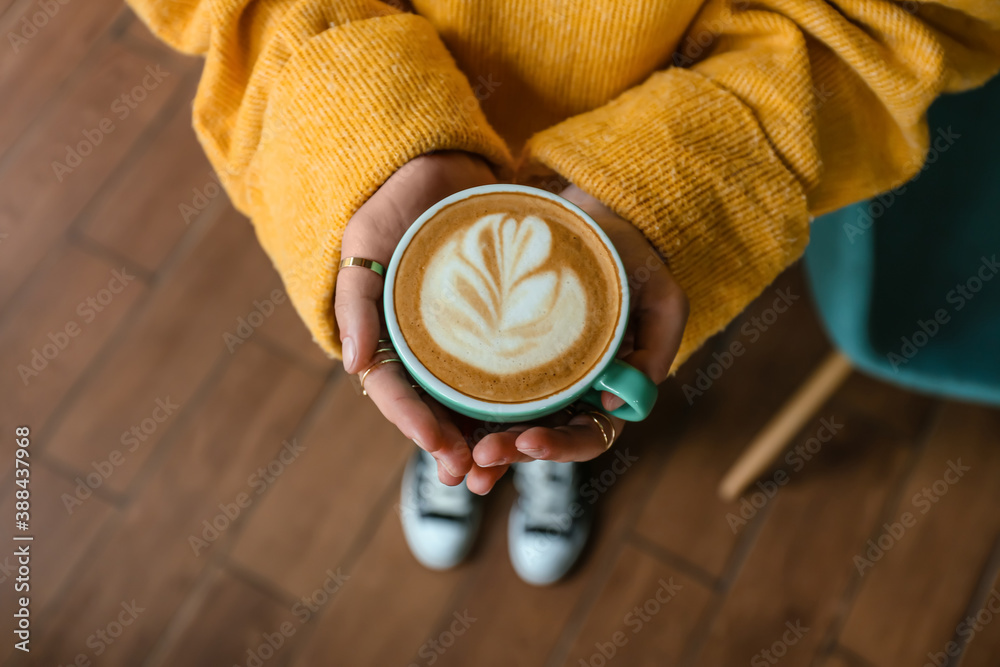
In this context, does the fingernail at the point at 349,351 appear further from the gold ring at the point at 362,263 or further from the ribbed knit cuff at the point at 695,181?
the ribbed knit cuff at the point at 695,181

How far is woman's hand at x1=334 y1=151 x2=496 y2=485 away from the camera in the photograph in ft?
1.99

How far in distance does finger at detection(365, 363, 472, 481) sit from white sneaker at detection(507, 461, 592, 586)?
0.67 meters

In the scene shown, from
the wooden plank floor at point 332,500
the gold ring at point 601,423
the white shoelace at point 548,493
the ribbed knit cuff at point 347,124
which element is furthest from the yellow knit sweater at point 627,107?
the wooden plank floor at point 332,500

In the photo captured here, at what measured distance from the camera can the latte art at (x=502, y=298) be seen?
593 millimetres

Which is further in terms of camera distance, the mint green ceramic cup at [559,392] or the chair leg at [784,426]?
the chair leg at [784,426]

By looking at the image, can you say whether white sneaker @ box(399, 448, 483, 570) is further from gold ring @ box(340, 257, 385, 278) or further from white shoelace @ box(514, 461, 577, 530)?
gold ring @ box(340, 257, 385, 278)

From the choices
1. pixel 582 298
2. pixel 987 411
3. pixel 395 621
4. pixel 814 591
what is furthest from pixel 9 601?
pixel 987 411

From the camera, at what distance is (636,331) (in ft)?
2.19

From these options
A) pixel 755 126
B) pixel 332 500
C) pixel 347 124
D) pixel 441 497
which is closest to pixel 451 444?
pixel 347 124

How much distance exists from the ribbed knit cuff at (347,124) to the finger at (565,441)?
0.77 ft

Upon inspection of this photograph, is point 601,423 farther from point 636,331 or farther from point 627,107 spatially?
point 627,107

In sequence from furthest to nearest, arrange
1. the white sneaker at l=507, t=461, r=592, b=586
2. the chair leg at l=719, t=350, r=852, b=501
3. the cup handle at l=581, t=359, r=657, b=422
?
the white sneaker at l=507, t=461, r=592, b=586, the chair leg at l=719, t=350, r=852, b=501, the cup handle at l=581, t=359, r=657, b=422

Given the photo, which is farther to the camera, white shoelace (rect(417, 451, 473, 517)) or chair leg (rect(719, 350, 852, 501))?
white shoelace (rect(417, 451, 473, 517))

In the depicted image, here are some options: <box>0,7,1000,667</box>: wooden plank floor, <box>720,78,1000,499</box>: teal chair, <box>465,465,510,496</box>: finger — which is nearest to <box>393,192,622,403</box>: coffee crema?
<box>465,465,510,496</box>: finger
